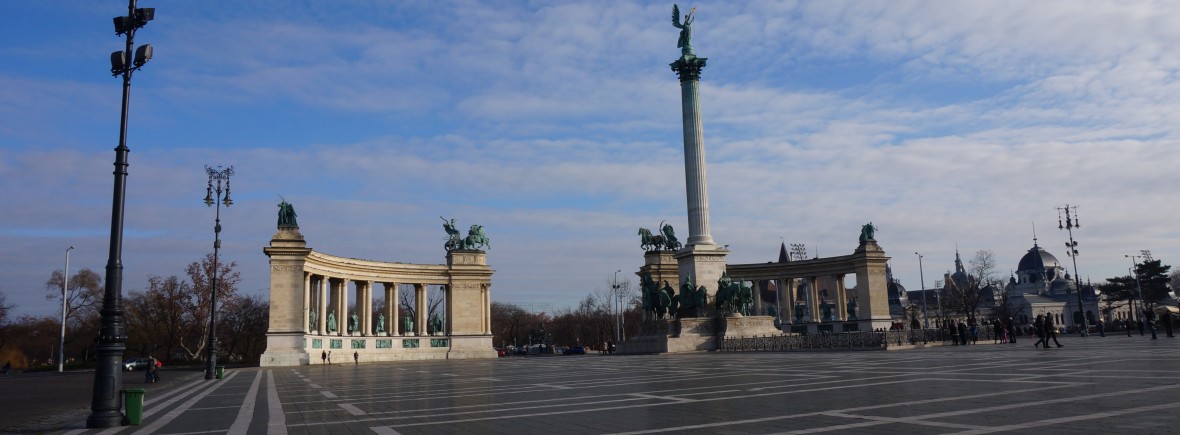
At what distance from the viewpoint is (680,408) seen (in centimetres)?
1494

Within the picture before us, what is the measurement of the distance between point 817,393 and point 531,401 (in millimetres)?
6343

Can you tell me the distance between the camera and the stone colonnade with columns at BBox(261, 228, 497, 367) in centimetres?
6288

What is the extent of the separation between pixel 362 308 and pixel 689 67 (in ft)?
Result: 126

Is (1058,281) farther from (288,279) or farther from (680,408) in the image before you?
(680,408)

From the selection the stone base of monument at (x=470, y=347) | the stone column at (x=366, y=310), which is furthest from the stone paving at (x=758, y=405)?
the stone base of monument at (x=470, y=347)

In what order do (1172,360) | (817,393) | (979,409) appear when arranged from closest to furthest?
1. (979,409)
2. (817,393)
3. (1172,360)

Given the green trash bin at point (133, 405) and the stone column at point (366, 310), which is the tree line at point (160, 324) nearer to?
the stone column at point (366, 310)

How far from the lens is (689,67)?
6081cm

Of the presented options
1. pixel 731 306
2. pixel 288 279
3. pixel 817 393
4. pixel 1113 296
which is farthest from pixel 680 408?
pixel 1113 296

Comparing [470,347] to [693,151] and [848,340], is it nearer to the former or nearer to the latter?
[693,151]

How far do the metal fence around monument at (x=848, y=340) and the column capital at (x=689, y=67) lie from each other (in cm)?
2038

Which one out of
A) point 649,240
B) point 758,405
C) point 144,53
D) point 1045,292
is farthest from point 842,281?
point 1045,292

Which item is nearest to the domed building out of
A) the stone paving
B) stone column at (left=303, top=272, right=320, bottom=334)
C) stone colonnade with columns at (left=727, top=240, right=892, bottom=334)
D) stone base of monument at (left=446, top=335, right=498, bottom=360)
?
stone colonnade with columns at (left=727, top=240, right=892, bottom=334)

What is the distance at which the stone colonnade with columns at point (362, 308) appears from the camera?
6288 cm
